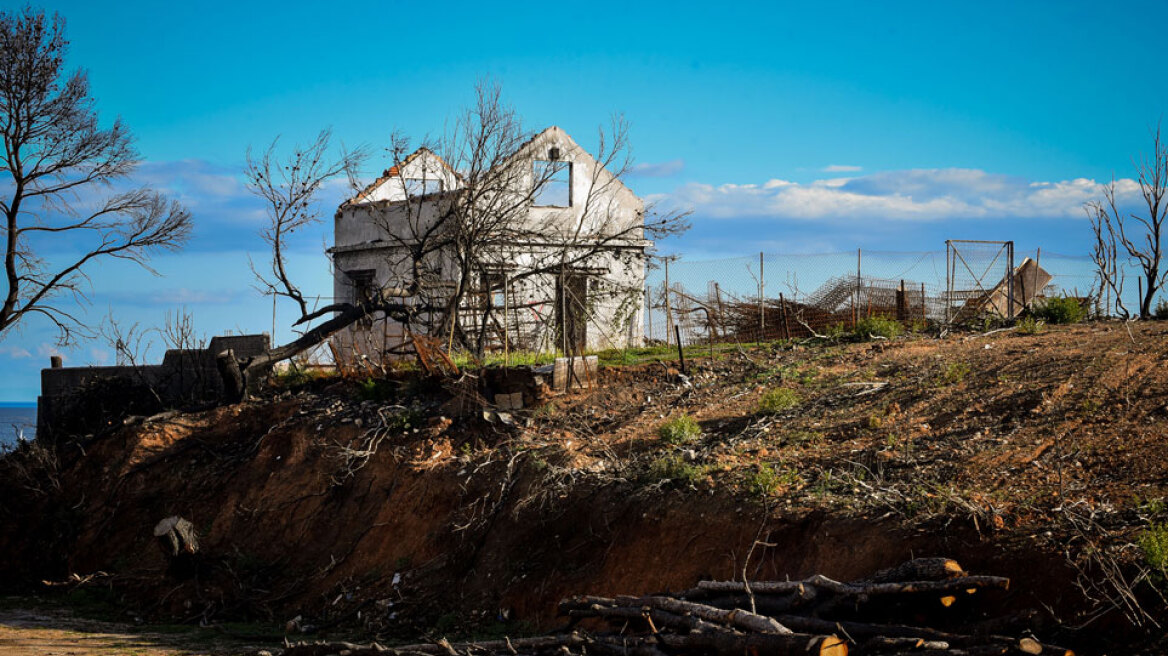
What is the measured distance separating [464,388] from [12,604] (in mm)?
6960

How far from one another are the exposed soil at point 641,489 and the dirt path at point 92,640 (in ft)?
3.18

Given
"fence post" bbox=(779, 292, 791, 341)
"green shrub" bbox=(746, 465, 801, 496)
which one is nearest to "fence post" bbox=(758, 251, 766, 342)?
"fence post" bbox=(779, 292, 791, 341)

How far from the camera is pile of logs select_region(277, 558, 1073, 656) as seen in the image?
5805 mm

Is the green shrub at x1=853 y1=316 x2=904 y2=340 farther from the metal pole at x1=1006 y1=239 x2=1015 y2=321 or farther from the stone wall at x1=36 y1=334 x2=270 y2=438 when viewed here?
the stone wall at x1=36 y1=334 x2=270 y2=438

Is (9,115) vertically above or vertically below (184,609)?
above

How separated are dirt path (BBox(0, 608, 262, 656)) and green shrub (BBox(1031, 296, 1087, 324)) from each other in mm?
14416

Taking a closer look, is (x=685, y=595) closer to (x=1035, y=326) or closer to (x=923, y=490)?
(x=923, y=490)

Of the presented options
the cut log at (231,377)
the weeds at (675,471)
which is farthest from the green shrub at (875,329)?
the cut log at (231,377)

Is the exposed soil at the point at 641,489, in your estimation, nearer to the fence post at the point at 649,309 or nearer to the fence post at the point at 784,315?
the fence post at the point at 784,315

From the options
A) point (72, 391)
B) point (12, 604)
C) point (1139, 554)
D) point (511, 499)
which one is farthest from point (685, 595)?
point (72, 391)

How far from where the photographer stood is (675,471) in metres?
9.66

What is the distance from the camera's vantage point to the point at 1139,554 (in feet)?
20.6

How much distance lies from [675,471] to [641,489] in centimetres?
41

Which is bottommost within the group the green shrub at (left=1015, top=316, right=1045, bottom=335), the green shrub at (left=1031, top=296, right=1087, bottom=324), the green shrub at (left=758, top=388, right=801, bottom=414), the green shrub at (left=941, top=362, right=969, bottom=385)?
the green shrub at (left=758, top=388, right=801, bottom=414)
